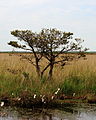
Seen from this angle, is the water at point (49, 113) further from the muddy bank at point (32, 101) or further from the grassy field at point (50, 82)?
the grassy field at point (50, 82)

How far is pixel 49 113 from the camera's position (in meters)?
7.93

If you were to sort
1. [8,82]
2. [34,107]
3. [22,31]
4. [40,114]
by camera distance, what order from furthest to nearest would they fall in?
[22,31]
[8,82]
[34,107]
[40,114]

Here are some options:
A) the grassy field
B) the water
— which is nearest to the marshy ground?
the grassy field

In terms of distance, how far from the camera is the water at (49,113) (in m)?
7.48

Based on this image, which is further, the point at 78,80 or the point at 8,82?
the point at 78,80

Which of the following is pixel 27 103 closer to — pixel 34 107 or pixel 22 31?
pixel 34 107

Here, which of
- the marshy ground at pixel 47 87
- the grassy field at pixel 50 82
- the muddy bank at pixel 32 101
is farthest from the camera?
the grassy field at pixel 50 82

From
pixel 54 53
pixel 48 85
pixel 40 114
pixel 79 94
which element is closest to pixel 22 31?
pixel 54 53

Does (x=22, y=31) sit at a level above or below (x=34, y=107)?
above

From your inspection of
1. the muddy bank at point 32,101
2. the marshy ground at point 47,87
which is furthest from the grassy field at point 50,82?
the muddy bank at point 32,101

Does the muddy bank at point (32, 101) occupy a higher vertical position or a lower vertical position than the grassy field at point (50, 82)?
lower

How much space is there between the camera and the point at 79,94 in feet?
32.8

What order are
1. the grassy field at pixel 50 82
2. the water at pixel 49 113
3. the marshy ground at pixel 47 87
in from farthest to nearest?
the grassy field at pixel 50 82 < the marshy ground at pixel 47 87 < the water at pixel 49 113

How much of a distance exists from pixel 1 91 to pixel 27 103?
3.14 feet
